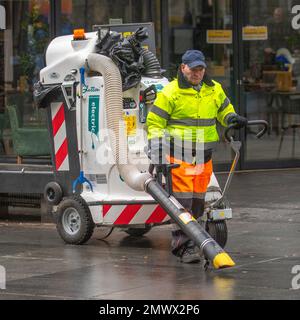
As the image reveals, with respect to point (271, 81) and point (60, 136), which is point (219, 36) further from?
point (60, 136)

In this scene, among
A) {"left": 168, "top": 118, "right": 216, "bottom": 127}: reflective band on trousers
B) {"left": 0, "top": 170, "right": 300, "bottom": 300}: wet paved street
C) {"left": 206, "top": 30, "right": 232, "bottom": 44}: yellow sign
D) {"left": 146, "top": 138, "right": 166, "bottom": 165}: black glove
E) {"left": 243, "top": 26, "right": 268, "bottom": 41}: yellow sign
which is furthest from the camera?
{"left": 243, "top": 26, "right": 268, "bottom": 41}: yellow sign

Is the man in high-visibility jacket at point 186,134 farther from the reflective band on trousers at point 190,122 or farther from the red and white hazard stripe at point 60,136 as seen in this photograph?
the red and white hazard stripe at point 60,136

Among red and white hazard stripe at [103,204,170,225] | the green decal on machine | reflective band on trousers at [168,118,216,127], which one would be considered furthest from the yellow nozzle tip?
the green decal on machine

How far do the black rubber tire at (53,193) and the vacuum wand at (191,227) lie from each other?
1.82m

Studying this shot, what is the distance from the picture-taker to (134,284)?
858 cm

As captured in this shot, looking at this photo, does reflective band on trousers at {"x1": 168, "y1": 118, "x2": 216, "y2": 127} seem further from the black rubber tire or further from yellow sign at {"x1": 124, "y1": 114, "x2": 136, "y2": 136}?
the black rubber tire

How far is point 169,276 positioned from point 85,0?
7104mm

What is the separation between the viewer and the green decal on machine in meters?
10.6

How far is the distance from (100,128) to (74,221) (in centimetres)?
100

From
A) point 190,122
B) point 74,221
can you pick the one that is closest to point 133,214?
point 74,221

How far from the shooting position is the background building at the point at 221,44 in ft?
48.5

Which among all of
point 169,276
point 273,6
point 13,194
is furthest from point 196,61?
point 273,6

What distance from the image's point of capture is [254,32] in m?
16.2
